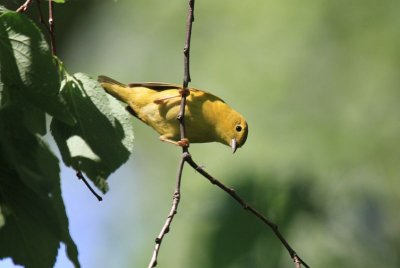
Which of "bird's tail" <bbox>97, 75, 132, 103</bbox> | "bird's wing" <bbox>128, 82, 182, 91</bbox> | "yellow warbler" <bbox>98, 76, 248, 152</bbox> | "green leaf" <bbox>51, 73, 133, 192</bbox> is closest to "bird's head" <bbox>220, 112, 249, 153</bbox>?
"yellow warbler" <bbox>98, 76, 248, 152</bbox>

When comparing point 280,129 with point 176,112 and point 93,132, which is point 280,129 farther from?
point 93,132

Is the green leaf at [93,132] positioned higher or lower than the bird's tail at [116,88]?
higher

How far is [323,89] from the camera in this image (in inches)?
374

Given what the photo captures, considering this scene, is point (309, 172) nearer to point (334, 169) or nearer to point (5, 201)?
point (334, 169)

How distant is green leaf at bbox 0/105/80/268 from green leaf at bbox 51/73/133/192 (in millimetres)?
121

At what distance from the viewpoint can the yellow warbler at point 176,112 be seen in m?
4.09

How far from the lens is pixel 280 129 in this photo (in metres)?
9.34

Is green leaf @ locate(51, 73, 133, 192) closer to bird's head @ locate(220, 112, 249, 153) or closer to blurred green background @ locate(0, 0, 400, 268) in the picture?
bird's head @ locate(220, 112, 249, 153)

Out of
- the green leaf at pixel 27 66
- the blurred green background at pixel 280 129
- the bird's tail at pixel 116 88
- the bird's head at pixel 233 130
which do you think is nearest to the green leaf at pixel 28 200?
the green leaf at pixel 27 66

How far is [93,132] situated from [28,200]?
10.8 inches

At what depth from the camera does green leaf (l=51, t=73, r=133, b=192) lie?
1.68 meters

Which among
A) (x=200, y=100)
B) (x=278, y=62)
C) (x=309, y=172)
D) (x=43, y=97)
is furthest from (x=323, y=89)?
(x=43, y=97)

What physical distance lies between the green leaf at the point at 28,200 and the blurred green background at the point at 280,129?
5.16 metres

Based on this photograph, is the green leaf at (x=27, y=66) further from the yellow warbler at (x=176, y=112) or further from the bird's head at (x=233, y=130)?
the bird's head at (x=233, y=130)
